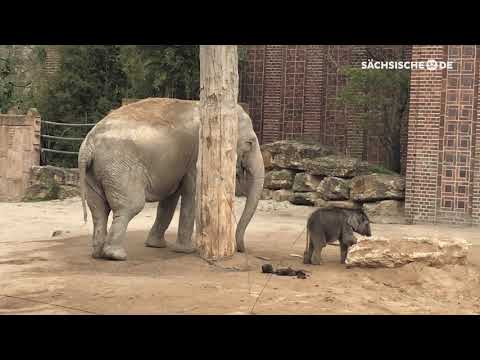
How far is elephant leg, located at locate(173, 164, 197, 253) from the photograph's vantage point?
815 cm

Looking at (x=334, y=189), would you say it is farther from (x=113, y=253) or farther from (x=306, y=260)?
(x=113, y=253)

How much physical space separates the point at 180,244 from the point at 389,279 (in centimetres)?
291

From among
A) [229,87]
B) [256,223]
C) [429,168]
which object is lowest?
[256,223]

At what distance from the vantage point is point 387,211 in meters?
13.4

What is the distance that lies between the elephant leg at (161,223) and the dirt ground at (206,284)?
187 millimetres

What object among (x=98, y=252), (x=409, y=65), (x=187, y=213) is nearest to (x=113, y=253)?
(x=98, y=252)

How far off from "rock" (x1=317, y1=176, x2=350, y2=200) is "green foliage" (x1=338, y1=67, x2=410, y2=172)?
202 cm

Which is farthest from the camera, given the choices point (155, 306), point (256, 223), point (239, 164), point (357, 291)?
point (256, 223)

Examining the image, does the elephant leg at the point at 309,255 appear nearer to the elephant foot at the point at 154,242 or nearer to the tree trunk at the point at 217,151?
the tree trunk at the point at 217,151

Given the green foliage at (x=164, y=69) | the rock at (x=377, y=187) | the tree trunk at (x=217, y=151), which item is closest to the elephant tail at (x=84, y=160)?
the tree trunk at (x=217, y=151)

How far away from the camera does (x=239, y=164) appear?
8117 millimetres

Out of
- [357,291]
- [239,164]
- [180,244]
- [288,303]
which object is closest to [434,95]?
[239,164]

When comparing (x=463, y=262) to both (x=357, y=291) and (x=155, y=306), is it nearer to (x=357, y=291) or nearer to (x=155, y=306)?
(x=357, y=291)

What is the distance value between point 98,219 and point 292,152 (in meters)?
9.00
